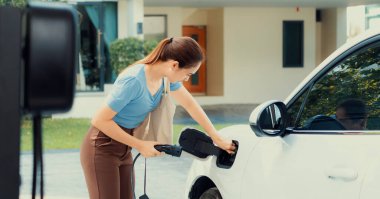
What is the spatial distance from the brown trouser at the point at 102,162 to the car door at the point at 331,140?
747mm

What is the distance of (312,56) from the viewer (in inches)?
1032

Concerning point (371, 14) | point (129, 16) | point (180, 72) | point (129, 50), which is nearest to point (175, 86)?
point (180, 72)

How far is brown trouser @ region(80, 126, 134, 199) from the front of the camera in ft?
13.9

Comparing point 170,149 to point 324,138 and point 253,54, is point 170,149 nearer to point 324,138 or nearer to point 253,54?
point 324,138

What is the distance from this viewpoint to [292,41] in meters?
26.3

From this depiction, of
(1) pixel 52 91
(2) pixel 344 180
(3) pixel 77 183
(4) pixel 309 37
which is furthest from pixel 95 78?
(1) pixel 52 91

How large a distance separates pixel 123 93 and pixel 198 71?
23117 millimetres

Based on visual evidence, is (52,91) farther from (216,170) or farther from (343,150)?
(216,170)

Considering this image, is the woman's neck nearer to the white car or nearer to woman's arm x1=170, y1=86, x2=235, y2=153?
woman's arm x1=170, y1=86, x2=235, y2=153

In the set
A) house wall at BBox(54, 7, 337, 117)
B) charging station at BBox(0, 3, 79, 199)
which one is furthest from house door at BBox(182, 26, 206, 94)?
charging station at BBox(0, 3, 79, 199)

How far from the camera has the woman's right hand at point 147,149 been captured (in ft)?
13.6

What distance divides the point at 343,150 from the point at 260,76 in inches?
880

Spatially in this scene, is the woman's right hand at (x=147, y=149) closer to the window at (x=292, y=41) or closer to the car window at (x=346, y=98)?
the car window at (x=346, y=98)

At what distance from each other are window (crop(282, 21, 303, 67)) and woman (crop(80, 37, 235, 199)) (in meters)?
21.9
